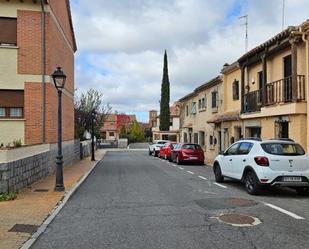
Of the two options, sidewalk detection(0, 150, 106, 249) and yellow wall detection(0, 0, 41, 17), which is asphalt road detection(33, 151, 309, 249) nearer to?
sidewalk detection(0, 150, 106, 249)

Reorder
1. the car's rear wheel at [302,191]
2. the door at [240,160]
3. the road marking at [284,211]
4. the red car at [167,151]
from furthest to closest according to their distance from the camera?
the red car at [167,151] → the door at [240,160] → the car's rear wheel at [302,191] → the road marking at [284,211]

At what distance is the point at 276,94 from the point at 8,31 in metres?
11.5

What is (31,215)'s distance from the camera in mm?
9242

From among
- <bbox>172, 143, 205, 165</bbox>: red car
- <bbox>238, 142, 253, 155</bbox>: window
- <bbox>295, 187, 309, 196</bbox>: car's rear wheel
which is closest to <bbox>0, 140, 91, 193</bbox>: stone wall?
<bbox>238, 142, 253, 155</bbox>: window

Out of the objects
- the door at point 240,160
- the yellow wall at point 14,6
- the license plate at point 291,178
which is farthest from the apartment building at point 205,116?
the license plate at point 291,178

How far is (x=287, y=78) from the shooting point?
57.9 feet

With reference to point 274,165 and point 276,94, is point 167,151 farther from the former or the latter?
point 274,165

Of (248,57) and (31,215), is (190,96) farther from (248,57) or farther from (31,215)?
(31,215)

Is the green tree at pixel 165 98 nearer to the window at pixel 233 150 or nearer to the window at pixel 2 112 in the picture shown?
the window at pixel 2 112

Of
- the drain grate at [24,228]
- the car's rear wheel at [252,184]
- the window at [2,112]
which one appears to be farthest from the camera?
the window at [2,112]

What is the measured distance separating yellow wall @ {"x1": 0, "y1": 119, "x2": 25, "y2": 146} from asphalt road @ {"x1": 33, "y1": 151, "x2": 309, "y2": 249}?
5737 mm

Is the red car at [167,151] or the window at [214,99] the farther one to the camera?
the red car at [167,151]

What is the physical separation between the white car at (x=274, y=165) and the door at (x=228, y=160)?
95 centimetres

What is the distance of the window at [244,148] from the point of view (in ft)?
43.2
